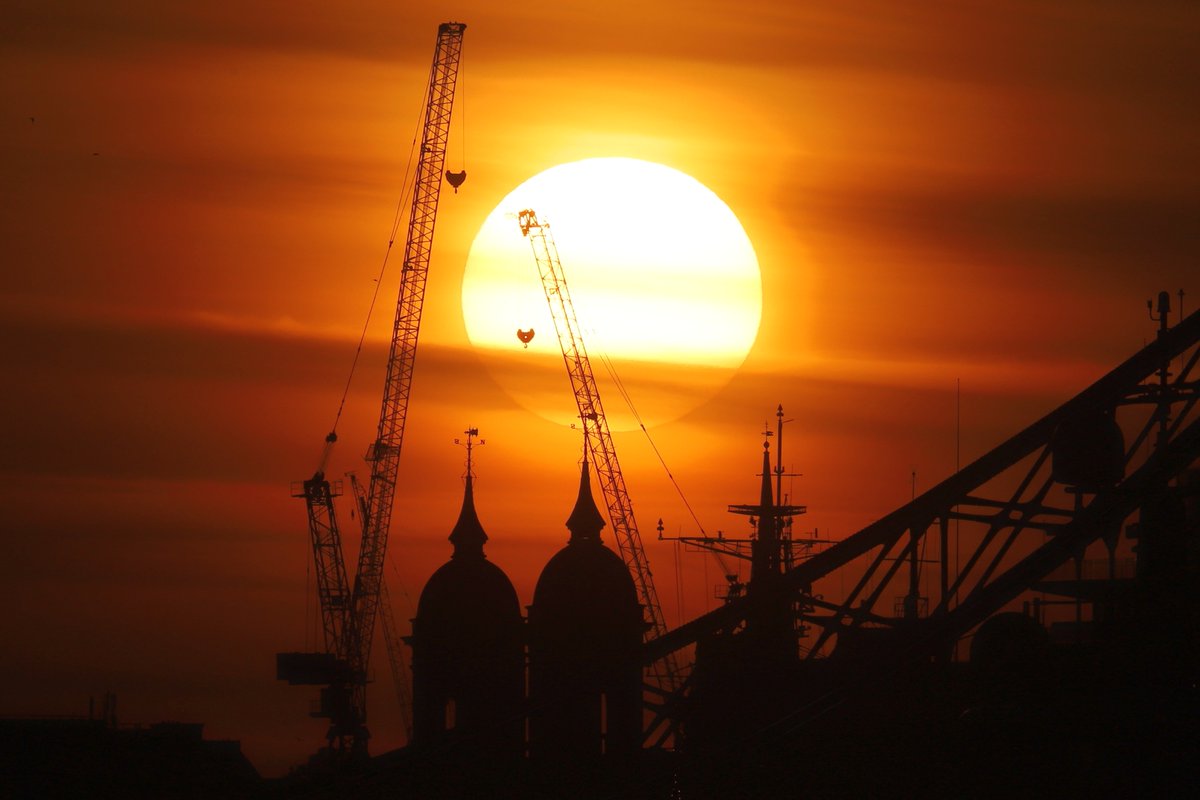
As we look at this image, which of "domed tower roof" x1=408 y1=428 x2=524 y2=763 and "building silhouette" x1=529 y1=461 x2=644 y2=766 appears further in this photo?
"domed tower roof" x1=408 y1=428 x2=524 y2=763

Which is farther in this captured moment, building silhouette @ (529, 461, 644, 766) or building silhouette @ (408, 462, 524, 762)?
building silhouette @ (408, 462, 524, 762)

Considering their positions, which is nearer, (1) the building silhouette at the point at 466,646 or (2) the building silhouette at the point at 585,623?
(2) the building silhouette at the point at 585,623

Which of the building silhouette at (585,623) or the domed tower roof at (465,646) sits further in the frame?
the domed tower roof at (465,646)

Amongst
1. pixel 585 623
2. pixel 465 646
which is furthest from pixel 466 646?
pixel 585 623

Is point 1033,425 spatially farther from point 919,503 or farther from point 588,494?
point 588,494

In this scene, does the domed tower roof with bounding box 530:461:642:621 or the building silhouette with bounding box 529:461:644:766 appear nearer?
the building silhouette with bounding box 529:461:644:766

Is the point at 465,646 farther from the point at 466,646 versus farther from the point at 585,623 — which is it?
the point at 585,623

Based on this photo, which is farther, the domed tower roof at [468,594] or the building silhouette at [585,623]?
the domed tower roof at [468,594]

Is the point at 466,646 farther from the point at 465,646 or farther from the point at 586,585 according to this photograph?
the point at 586,585

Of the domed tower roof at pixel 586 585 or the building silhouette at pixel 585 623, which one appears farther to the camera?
the domed tower roof at pixel 586 585

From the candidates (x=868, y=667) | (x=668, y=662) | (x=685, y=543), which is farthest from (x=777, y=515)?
(x=868, y=667)

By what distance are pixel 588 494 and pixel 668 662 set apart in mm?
41664

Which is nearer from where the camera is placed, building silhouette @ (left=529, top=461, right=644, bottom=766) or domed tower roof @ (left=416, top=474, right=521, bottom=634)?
building silhouette @ (left=529, top=461, right=644, bottom=766)

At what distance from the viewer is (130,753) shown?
117438mm
